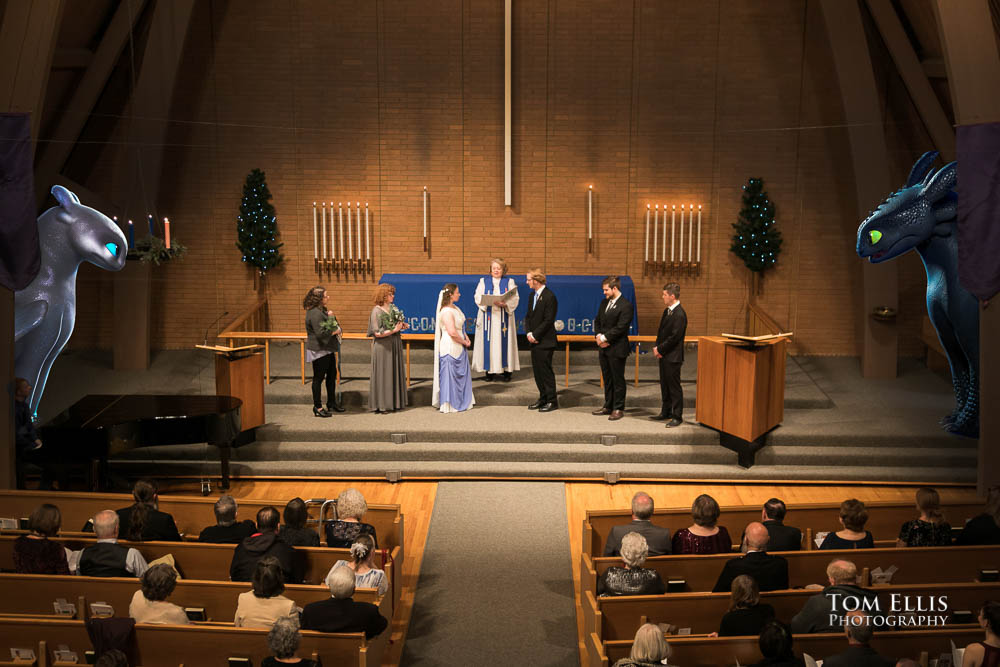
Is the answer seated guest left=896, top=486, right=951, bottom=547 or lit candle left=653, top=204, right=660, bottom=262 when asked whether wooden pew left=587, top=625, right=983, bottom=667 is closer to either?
seated guest left=896, top=486, right=951, bottom=547

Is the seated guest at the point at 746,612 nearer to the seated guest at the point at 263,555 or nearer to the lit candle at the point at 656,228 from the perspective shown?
the seated guest at the point at 263,555

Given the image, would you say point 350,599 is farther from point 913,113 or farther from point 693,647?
point 913,113

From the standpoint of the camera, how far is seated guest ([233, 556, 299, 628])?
193 inches

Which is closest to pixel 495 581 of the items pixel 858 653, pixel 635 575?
pixel 635 575

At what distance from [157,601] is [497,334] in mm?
6474

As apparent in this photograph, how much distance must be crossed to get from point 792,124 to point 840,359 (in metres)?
3.06

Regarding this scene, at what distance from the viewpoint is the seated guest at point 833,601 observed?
4.84 m

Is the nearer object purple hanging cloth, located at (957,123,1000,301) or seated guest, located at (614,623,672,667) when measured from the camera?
seated guest, located at (614,623,672,667)

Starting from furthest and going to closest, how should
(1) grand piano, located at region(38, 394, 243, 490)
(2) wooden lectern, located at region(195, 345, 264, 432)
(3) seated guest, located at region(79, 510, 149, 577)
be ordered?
(2) wooden lectern, located at region(195, 345, 264, 432) → (1) grand piano, located at region(38, 394, 243, 490) → (3) seated guest, located at region(79, 510, 149, 577)

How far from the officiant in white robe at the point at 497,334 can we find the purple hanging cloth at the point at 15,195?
4.80 m

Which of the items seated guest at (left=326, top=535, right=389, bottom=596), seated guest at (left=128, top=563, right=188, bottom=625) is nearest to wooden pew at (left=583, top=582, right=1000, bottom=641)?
seated guest at (left=326, top=535, right=389, bottom=596)

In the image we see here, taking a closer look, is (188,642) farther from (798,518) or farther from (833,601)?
(798,518)

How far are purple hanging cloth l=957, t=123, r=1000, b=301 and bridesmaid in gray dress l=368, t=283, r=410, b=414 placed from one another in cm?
524
